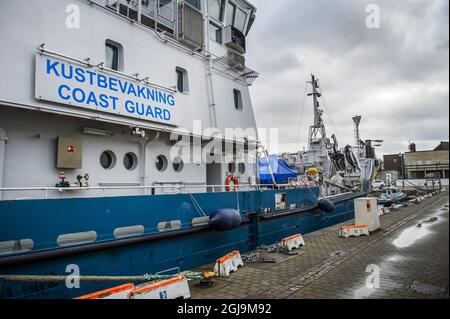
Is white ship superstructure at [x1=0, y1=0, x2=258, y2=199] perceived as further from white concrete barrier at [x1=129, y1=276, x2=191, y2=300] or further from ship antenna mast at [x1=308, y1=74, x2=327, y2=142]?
ship antenna mast at [x1=308, y1=74, x2=327, y2=142]

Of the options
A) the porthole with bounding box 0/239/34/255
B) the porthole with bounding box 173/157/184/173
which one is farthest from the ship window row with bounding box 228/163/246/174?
the porthole with bounding box 0/239/34/255

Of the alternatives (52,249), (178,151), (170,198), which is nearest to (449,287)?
(52,249)

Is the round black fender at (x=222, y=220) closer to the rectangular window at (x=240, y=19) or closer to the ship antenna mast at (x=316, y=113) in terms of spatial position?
the rectangular window at (x=240, y=19)

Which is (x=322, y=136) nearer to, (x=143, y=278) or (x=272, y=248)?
(x=272, y=248)

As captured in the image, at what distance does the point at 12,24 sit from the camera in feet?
16.9

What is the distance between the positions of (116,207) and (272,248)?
4.34 m

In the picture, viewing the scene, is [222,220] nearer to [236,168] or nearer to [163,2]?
[236,168]

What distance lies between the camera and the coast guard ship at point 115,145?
4.77 metres

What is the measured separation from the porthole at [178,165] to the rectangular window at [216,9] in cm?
488

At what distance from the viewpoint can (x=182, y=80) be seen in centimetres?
852

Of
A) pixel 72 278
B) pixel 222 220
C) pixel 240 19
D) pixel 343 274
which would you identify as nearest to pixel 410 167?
pixel 240 19

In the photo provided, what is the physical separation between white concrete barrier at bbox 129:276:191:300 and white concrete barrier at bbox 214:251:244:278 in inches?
47.3

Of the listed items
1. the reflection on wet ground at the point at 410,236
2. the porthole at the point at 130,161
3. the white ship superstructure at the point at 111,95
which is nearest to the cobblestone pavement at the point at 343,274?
the reflection on wet ground at the point at 410,236

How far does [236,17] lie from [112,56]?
5.46 metres
